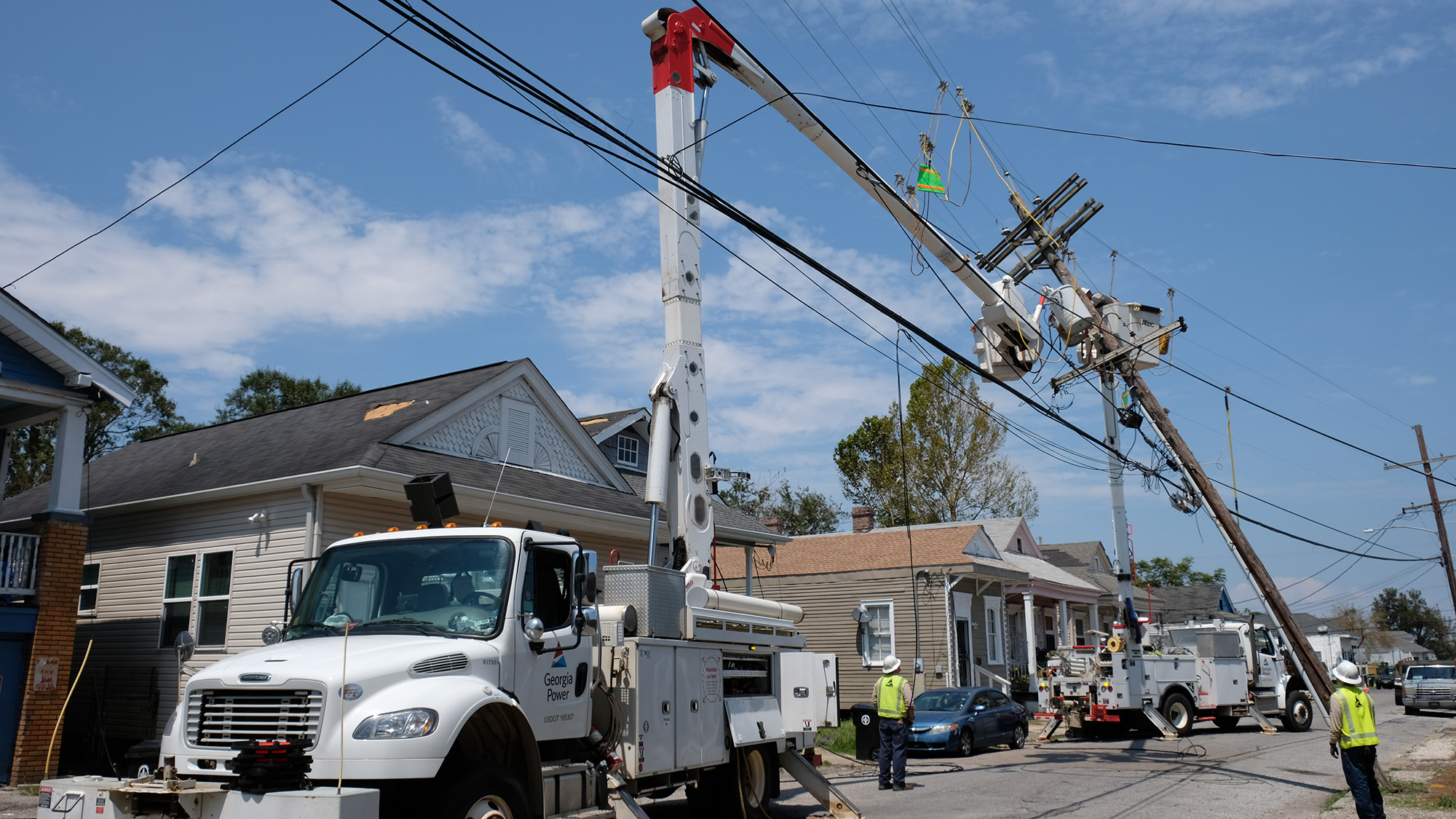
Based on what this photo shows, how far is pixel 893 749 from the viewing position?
14164mm

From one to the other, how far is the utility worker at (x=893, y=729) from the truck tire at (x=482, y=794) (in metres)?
8.08

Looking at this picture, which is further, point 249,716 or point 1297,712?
point 1297,712

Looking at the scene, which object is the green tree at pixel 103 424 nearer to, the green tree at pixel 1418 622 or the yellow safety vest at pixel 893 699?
the yellow safety vest at pixel 893 699

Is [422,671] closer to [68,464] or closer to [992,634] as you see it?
[68,464]

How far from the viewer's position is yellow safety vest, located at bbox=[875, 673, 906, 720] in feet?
46.5

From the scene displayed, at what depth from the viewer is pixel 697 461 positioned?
1070 centimetres

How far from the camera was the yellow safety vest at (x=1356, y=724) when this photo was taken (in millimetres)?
10492

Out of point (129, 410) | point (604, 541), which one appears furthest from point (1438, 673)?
point (129, 410)

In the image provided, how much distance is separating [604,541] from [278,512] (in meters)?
5.84

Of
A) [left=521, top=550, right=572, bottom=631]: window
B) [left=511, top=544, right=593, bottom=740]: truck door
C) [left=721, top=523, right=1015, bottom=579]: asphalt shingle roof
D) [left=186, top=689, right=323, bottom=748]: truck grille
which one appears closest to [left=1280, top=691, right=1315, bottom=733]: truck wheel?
[left=721, top=523, right=1015, bottom=579]: asphalt shingle roof

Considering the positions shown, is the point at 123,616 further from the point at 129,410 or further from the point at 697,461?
the point at 129,410

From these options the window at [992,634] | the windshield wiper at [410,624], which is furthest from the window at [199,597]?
the window at [992,634]

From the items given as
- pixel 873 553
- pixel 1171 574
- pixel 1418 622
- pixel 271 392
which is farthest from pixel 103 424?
pixel 1418 622

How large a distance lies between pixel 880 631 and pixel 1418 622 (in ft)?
450
